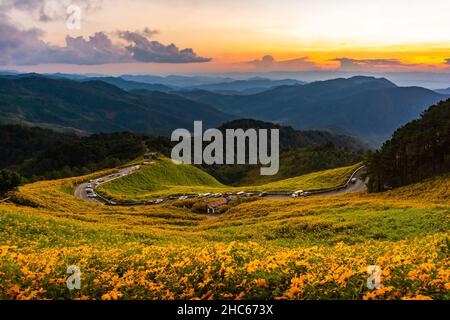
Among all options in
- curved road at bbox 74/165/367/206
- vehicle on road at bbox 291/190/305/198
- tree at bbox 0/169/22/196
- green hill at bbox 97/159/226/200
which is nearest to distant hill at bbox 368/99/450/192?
curved road at bbox 74/165/367/206

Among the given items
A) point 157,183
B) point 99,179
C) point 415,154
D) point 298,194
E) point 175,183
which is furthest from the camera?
point 175,183

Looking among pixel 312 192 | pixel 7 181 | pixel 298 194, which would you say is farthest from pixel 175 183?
pixel 7 181

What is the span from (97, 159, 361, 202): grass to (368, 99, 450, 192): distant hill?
15.6 meters

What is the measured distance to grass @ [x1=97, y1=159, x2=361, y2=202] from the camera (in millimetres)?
81438

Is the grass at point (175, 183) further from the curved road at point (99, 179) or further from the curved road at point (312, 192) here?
the curved road at point (99, 179)

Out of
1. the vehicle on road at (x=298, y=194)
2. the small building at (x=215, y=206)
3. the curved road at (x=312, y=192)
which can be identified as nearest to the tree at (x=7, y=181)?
the curved road at (x=312, y=192)

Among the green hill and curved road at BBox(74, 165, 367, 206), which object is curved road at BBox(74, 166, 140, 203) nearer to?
curved road at BBox(74, 165, 367, 206)

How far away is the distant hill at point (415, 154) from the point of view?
64.4 metres

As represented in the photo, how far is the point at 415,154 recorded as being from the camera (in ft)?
213

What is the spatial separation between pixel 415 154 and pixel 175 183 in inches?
2589

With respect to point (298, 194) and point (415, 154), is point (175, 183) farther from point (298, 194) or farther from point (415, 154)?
point (415, 154)
